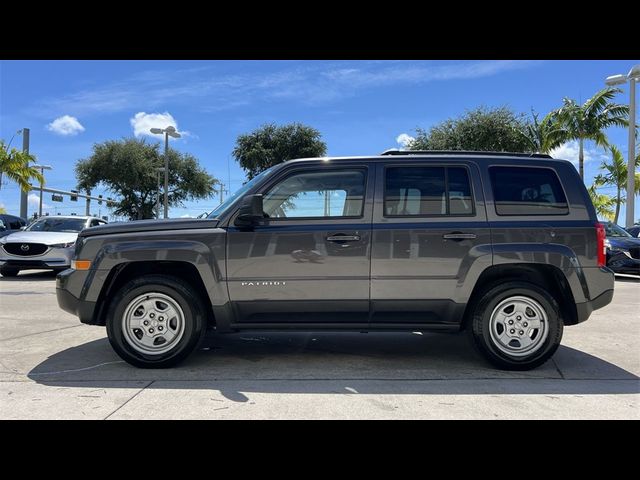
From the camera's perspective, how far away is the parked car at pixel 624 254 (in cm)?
1200

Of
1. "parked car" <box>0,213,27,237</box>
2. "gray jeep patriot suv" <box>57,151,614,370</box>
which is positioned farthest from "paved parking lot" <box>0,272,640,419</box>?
"parked car" <box>0,213,27,237</box>

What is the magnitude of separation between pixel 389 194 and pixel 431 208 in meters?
0.43

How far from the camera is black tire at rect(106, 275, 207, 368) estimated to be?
4.33 meters

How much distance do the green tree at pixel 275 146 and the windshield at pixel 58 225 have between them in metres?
14.7

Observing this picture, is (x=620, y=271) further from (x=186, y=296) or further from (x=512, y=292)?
(x=186, y=296)

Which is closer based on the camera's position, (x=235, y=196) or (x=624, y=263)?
(x=235, y=196)

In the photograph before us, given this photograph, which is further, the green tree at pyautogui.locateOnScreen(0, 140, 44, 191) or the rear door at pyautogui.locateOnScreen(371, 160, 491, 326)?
the green tree at pyautogui.locateOnScreen(0, 140, 44, 191)

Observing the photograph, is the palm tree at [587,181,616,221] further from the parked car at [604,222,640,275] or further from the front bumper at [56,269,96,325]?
the front bumper at [56,269,96,325]

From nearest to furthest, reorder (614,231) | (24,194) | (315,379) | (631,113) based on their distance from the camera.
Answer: (315,379) → (614,231) → (631,113) → (24,194)

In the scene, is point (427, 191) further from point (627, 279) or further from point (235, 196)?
point (627, 279)

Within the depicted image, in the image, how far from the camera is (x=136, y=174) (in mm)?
33031

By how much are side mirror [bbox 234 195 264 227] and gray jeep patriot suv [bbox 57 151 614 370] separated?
0.05ft

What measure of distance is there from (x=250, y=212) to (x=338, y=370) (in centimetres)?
172

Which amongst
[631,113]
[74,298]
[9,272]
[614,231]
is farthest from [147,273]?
[631,113]
